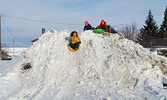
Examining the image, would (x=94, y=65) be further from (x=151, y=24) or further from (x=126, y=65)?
(x=151, y=24)

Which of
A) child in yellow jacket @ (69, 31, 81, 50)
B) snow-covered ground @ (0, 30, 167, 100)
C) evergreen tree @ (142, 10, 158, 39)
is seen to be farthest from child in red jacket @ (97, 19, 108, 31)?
evergreen tree @ (142, 10, 158, 39)

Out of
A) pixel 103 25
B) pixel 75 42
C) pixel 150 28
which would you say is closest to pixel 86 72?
pixel 75 42

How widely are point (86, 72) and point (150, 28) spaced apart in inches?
1193

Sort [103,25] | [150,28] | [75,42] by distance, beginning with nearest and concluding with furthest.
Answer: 1. [75,42]
2. [103,25]
3. [150,28]

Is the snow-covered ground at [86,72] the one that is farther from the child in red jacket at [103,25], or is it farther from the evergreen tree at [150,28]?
the evergreen tree at [150,28]

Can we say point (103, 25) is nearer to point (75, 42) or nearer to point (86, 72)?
point (75, 42)

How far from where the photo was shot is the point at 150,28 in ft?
105

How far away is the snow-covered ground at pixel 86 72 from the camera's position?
4672 mm

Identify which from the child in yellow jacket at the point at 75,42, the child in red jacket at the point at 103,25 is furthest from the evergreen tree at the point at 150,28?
the child in yellow jacket at the point at 75,42

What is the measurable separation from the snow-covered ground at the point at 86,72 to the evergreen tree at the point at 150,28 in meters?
26.2

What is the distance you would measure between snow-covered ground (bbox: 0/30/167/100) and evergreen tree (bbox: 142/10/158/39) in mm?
26160

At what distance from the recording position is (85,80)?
5.79m

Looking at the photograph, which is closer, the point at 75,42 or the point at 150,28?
the point at 75,42

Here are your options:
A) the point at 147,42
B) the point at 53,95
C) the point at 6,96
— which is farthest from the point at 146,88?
the point at 147,42
